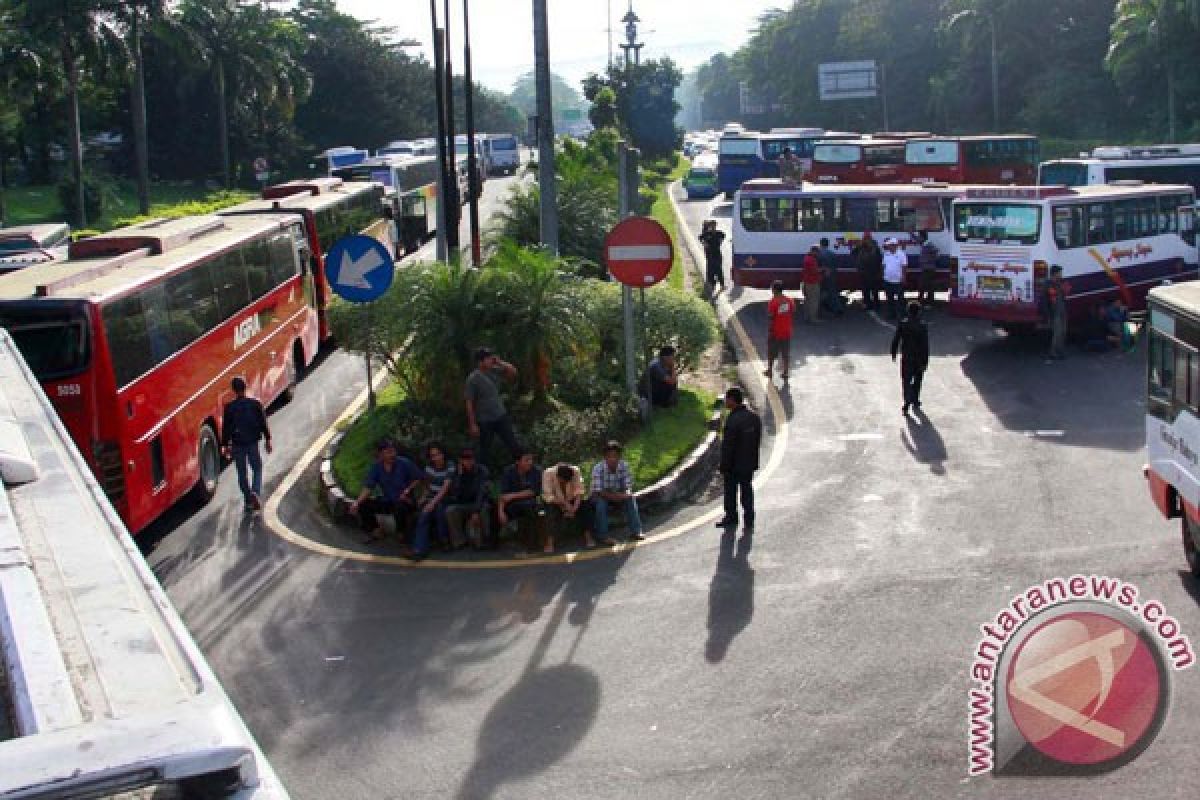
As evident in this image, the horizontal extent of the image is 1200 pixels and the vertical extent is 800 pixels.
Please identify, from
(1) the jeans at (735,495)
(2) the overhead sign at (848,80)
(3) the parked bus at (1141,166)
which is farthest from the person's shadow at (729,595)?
(2) the overhead sign at (848,80)

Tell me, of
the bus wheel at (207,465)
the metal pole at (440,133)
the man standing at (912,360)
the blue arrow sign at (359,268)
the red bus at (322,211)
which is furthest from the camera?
the metal pole at (440,133)

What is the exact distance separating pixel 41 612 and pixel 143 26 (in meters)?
51.0

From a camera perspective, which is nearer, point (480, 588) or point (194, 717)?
point (194, 717)

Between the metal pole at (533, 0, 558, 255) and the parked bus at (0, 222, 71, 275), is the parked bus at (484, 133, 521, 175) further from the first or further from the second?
the metal pole at (533, 0, 558, 255)

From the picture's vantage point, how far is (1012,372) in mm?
19656

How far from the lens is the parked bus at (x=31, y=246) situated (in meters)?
31.2

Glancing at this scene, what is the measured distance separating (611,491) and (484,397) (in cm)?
194

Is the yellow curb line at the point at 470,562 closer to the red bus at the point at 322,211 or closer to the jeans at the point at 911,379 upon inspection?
the jeans at the point at 911,379

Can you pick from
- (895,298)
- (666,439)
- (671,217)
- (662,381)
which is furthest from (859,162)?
(666,439)

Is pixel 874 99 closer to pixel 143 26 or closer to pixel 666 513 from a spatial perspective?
pixel 143 26

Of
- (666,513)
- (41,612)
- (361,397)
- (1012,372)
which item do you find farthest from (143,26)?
(41,612)

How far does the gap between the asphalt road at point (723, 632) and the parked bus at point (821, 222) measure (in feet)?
36.9

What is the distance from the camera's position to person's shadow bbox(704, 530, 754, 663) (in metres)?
9.99

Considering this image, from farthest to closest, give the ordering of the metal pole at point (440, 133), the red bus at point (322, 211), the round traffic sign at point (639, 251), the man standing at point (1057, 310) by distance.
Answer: the metal pole at point (440, 133) → the red bus at point (322, 211) → the man standing at point (1057, 310) → the round traffic sign at point (639, 251)
